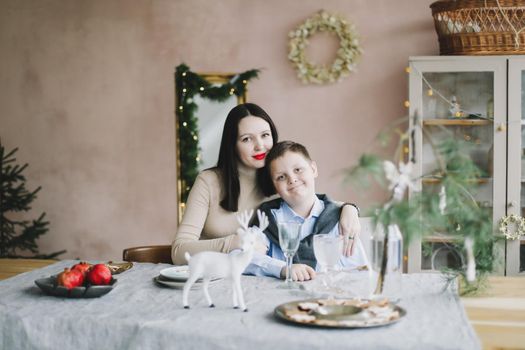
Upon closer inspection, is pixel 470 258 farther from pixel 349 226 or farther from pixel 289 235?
pixel 349 226

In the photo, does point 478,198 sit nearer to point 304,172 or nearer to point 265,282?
point 304,172

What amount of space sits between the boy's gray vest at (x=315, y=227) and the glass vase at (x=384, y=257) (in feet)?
1.66

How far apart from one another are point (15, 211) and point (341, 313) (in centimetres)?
375

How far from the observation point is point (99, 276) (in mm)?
2002

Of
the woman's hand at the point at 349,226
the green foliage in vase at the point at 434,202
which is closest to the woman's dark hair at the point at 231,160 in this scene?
the woman's hand at the point at 349,226

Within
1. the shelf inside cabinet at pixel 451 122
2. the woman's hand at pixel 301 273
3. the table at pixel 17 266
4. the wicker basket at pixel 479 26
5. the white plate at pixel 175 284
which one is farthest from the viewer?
the shelf inside cabinet at pixel 451 122

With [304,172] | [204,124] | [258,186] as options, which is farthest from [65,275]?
[204,124]

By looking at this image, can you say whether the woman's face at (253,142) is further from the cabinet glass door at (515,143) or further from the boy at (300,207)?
the cabinet glass door at (515,143)

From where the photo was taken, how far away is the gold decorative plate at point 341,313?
1604 mm

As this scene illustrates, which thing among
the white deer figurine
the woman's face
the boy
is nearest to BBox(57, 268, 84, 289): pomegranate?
the white deer figurine

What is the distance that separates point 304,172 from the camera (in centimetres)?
241

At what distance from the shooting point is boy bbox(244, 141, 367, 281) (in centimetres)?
240

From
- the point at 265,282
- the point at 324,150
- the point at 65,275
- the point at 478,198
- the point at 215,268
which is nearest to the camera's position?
the point at 215,268

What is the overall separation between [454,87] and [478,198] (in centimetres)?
66
